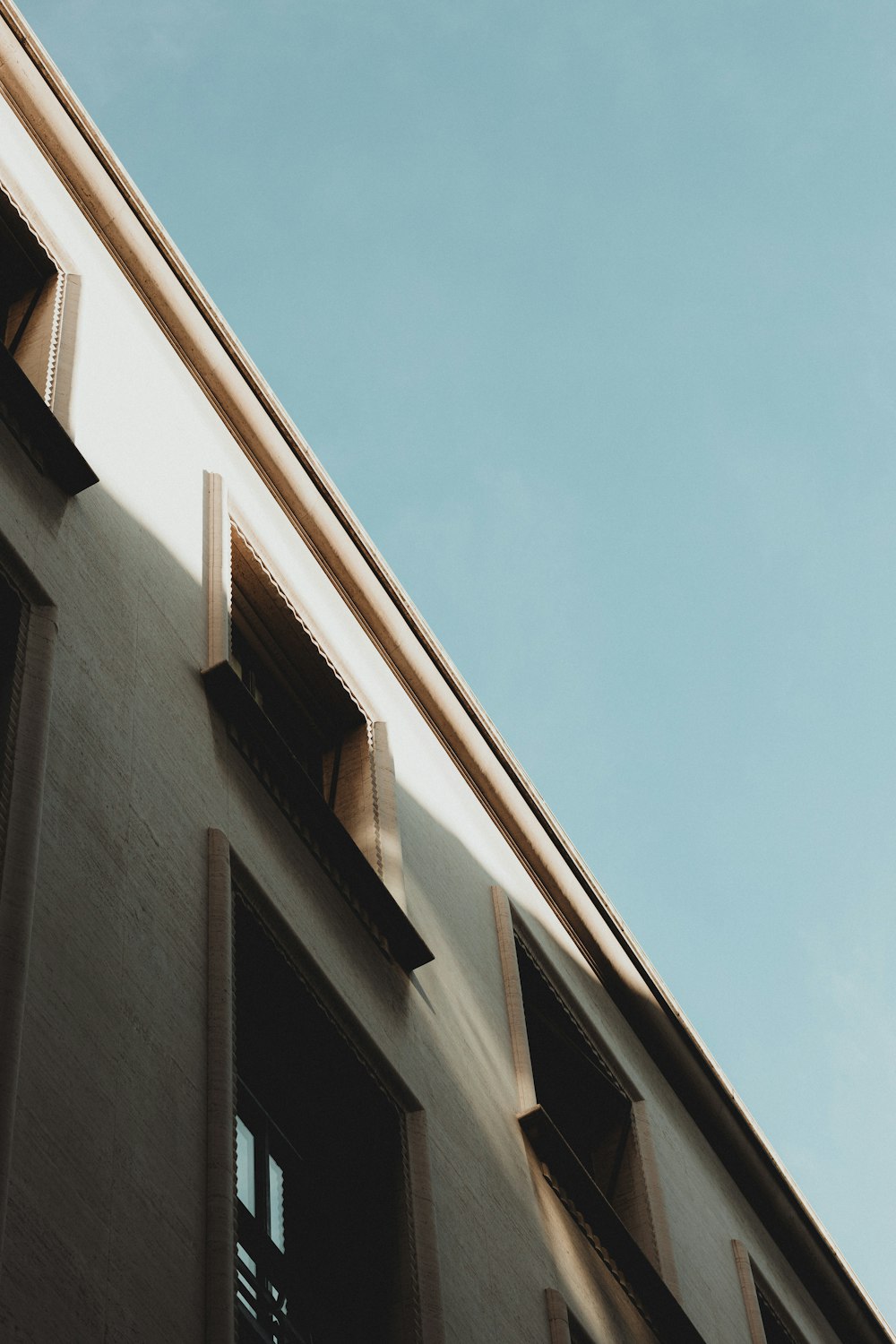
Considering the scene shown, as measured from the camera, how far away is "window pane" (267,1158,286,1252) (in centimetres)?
900

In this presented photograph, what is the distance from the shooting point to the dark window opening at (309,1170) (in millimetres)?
8836

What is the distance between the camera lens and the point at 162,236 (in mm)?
13484

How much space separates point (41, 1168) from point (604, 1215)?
6735 millimetres

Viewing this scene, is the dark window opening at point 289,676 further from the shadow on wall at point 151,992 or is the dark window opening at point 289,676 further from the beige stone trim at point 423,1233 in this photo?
the beige stone trim at point 423,1233

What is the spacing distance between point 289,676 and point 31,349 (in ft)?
10.2

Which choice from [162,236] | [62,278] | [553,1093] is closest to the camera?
[62,278]

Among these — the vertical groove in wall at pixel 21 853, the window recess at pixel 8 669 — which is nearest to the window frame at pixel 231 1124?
the vertical groove in wall at pixel 21 853

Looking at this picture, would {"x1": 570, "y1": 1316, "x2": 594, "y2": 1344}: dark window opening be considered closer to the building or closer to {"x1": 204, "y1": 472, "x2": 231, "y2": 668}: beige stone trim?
the building

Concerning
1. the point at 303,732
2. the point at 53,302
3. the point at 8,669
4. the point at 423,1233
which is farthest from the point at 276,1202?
the point at 53,302

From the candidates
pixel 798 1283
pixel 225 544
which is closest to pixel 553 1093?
pixel 798 1283

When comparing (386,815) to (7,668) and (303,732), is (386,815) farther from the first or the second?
(7,668)

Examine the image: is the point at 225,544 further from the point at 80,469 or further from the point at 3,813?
the point at 3,813

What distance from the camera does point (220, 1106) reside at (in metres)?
7.70

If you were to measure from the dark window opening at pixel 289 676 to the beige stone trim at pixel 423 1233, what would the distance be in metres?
3.20
